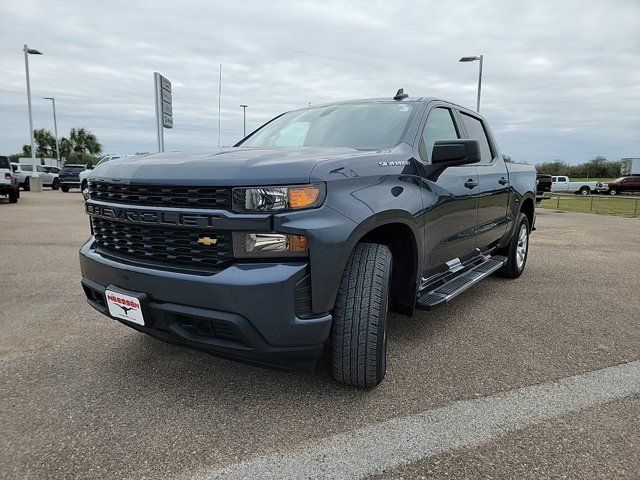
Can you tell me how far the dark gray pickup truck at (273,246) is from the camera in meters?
2.13

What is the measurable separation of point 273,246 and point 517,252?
4075 mm

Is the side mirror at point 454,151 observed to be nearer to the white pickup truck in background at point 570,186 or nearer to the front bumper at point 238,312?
the front bumper at point 238,312

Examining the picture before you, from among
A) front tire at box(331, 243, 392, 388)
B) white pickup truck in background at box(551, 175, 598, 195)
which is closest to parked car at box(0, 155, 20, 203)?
front tire at box(331, 243, 392, 388)

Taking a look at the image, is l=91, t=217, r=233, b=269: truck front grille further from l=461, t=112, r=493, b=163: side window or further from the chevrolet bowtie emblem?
l=461, t=112, r=493, b=163: side window

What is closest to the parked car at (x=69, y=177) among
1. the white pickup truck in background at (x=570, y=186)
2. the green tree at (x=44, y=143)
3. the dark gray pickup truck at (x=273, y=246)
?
the dark gray pickup truck at (x=273, y=246)

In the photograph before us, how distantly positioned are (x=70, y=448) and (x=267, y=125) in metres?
2.96

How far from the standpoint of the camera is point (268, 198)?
84.2 inches

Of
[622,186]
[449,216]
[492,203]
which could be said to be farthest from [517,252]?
[622,186]

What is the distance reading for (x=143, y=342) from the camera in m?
3.34

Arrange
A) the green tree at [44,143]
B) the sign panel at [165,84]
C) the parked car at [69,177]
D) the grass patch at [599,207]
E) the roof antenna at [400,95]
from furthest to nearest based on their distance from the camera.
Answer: the green tree at [44,143] < the parked car at [69,177] < the grass patch at [599,207] < the sign panel at [165,84] < the roof antenna at [400,95]

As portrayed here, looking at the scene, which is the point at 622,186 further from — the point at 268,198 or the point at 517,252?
the point at 268,198

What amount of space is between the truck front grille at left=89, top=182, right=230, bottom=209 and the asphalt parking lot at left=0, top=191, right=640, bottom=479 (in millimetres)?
1074

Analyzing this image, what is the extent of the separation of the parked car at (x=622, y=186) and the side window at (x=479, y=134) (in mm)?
38042

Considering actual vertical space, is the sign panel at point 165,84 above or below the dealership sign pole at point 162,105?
above
